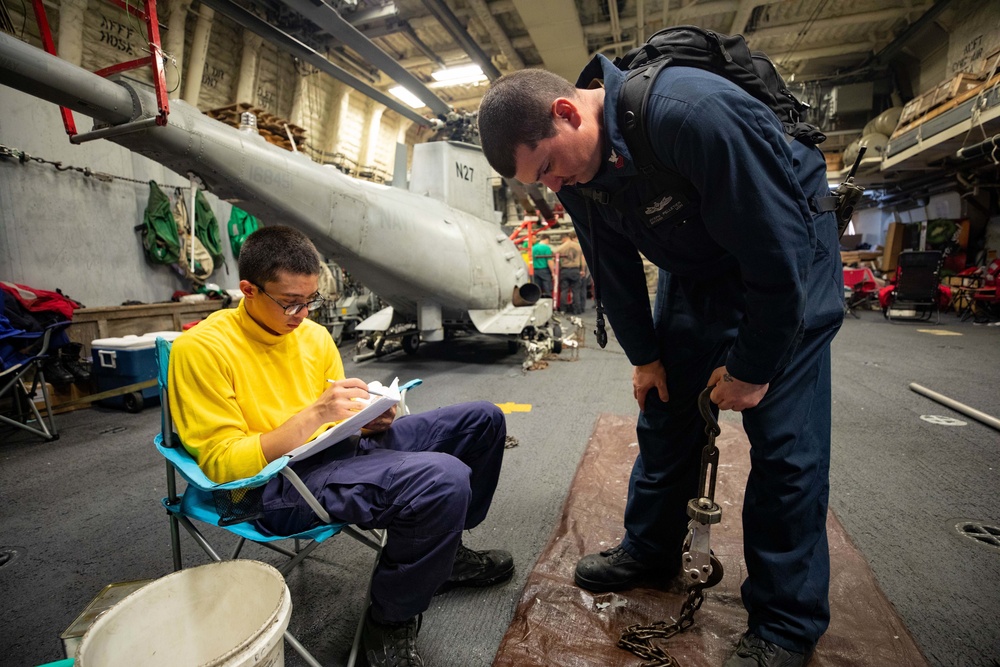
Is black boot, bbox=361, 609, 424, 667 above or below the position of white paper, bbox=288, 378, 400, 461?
below

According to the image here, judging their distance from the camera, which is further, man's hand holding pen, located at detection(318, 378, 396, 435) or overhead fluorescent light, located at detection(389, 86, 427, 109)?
overhead fluorescent light, located at detection(389, 86, 427, 109)

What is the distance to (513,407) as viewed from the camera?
356 cm

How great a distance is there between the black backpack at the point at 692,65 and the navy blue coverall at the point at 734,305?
0.09 feet

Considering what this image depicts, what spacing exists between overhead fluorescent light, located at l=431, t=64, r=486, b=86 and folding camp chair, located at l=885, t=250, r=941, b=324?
8.59 m

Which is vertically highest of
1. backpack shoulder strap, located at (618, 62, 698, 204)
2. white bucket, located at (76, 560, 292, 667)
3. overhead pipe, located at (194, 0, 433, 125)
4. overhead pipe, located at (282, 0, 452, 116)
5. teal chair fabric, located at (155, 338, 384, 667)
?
overhead pipe, located at (282, 0, 452, 116)

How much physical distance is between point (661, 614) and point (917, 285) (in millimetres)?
9231

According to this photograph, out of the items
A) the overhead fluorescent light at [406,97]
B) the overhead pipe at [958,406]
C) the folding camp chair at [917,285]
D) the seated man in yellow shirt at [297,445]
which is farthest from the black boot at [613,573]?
the overhead fluorescent light at [406,97]

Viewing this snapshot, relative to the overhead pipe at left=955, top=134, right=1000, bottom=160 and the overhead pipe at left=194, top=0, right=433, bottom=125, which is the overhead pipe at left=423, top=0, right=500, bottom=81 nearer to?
the overhead pipe at left=194, top=0, right=433, bottom=125

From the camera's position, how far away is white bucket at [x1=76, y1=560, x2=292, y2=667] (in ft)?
2.80

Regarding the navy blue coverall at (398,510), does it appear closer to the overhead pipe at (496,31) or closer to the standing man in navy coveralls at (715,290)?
the standing man in navy coveralls at (715,290)

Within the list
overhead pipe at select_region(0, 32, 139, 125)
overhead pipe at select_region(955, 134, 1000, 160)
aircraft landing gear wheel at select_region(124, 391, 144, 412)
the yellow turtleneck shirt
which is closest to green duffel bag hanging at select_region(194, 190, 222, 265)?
aircraft landing gear wheel at select_region(124, 391, 144, 412)

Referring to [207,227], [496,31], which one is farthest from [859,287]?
[207,227]

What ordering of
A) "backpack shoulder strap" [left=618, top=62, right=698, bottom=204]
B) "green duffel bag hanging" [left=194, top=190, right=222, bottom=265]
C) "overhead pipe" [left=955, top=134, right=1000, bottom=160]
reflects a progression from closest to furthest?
"backpack shoulder strap" [left=618, top=62, right=698, bottom=204] < "green duffel bag hanging" [left=194, top=190, right=222, bottom=265] < "overhead pipe" [left=955, top=134, right=1000, bottom=160]

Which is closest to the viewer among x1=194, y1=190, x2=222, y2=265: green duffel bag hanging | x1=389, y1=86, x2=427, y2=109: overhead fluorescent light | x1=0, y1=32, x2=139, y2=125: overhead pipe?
x1=0, y1=32, x2=139, y2=125: overhead pipe
